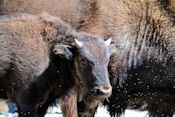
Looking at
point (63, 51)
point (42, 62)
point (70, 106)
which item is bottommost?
point (70, 106)

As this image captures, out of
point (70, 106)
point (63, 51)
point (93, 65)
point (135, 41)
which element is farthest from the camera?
point (135, 41)

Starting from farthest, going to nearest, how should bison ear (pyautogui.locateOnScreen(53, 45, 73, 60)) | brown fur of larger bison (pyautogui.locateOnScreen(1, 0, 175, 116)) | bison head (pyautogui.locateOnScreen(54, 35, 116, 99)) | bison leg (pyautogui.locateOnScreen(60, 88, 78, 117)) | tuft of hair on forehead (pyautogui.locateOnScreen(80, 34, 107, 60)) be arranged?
1. brown fur of larger bison (pyautogui.locateOnScreen(1, 0, 175, 116))
2. bison leg (pyautogui.locateOnScreen(60, 88, 78, 117))
3. bison ear (pyautogui.locateOnScreen(53, 45, 73, 60))
4. tuft of hair on forehead (pyautogui.locateOnScreen(80, 34, 107, 60))
5. bison head (pyautogui.locateOnScreen(54, 35, 116, 99))

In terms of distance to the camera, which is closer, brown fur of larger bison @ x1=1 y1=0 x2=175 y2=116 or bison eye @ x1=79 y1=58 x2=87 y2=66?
bison eye @ x1=79 y1=58 x2=87 y2=66

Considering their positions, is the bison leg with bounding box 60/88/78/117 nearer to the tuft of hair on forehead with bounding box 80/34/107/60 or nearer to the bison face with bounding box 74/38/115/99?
the bison face with bounding box 74/38/115/99

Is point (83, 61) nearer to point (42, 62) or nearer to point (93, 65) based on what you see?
point (93, 65)

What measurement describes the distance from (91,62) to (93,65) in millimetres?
37

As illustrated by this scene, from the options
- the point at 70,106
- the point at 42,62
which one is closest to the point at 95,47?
the point at 42,62

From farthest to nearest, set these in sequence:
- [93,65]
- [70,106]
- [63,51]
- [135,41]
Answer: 1. [135,41]
2. [70,106]
3. [63,51]
4. [93,65]

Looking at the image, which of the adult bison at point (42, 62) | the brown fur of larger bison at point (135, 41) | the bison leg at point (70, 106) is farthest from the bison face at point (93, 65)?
the brown fur of larger bison at point (135, 41)

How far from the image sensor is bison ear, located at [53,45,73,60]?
16.9 feet

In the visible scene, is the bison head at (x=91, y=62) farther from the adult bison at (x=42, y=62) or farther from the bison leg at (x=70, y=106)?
the bison leg at (x=70, y=106)

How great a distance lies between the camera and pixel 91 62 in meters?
4.98

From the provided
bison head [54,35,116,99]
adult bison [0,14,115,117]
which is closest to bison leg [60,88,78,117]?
adult bison [0,14,115,117]

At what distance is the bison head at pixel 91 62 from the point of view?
487 cm
